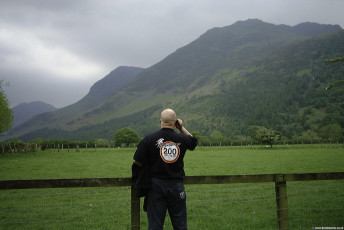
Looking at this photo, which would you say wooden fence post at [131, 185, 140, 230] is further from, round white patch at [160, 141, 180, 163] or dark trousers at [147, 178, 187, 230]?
round white patch at [160, 141, 180, 163]

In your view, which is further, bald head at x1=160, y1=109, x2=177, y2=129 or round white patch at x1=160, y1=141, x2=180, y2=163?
bald head at x1=160, y1=109, x2=177, y2=129

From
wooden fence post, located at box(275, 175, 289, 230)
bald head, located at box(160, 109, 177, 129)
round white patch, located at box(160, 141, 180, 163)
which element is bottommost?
wooden fence post, located at box(275, 175, 289, 230)

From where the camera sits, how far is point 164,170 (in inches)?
163

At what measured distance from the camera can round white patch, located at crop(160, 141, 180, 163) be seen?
4.15m

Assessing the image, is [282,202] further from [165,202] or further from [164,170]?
[164,170]

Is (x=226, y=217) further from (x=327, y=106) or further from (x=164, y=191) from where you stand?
(x=327, y=106)

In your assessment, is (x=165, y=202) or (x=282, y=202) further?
(x=282, y=202)

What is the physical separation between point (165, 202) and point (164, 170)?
58 centimetres

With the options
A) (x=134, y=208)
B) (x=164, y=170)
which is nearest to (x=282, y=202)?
(x=164, y=170)

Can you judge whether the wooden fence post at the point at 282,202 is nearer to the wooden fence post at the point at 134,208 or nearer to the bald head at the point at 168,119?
the bald head at the point at 168,119

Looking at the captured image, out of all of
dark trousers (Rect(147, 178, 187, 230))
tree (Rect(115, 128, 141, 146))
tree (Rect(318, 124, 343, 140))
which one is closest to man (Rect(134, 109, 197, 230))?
dark trousers (Rect(147, 178, 187, 230))

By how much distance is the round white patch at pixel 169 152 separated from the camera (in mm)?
4152

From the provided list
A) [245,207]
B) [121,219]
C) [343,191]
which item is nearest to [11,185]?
[121,219]

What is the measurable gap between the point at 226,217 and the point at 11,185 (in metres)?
6.98
